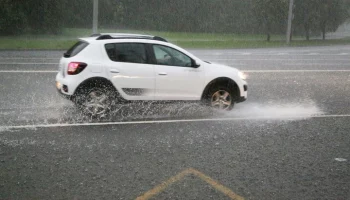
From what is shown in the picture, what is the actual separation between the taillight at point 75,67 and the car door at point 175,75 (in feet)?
5.02

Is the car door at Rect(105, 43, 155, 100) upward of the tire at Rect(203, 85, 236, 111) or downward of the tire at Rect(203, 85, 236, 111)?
upward

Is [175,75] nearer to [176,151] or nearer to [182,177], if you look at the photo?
[176,151]

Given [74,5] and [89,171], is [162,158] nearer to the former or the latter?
[89,171]

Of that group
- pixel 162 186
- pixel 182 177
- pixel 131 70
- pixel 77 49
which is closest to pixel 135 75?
pixel 131 70

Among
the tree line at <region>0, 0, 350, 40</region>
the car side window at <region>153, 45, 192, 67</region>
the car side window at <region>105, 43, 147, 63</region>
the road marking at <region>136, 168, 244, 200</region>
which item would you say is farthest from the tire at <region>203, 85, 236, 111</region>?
the tree line at <region>0, 0, 350, 40</region>

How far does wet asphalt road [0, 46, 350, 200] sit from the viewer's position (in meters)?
4.95

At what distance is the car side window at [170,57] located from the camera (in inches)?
345

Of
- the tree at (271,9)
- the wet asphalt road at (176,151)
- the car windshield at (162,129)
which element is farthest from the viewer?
the tree at (271,9)

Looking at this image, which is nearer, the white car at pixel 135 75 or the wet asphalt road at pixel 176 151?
the wet asphalt road at pixel 176 151

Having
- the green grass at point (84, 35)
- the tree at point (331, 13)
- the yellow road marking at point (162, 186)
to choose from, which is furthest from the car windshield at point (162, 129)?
the tree at point (331, 13)

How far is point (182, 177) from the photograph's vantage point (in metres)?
5.28

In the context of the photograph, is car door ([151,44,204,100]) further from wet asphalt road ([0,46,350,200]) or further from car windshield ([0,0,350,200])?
wet asphalt road ([0,46,350,200])

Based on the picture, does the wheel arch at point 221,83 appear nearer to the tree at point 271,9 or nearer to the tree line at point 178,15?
the tree line at point 178,15

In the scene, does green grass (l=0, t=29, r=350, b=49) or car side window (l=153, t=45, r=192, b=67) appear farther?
green grass (l=0, t=29, r=350, b=49)
